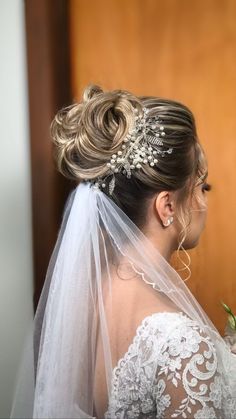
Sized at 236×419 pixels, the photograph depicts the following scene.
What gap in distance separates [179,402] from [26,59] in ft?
2.95

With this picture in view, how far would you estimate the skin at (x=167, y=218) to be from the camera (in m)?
0.86

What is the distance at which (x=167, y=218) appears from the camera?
2.87 ft

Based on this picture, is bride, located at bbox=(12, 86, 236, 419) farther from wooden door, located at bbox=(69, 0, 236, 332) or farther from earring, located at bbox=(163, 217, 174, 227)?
wooden door, located at bbox=(69, 0, 236, 332)

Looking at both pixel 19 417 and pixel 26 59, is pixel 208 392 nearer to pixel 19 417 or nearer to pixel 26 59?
pixel 19 417

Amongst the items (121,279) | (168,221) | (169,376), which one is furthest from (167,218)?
(169,376)

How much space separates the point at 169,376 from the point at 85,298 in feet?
0.66

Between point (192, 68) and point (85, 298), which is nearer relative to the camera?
point (85, 298)

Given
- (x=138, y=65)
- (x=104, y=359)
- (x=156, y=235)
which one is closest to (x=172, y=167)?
(x=156, y=235)

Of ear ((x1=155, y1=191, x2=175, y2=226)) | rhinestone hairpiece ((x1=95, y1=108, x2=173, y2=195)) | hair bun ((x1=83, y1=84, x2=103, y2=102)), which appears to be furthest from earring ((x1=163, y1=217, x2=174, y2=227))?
hair bun ((x1=83, y1=84, x2=103, y2=102))

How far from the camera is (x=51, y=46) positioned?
3.90 ft

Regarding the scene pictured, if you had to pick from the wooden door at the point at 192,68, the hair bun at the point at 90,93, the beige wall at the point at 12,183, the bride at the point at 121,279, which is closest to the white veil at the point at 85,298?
the bride at the point at 121,279

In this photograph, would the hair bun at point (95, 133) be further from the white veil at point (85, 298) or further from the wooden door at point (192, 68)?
the wooden door at point (192, 68)

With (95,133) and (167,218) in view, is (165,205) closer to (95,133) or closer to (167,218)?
(167,218)

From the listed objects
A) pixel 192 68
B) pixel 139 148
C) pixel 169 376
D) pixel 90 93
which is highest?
pixel 192 68
